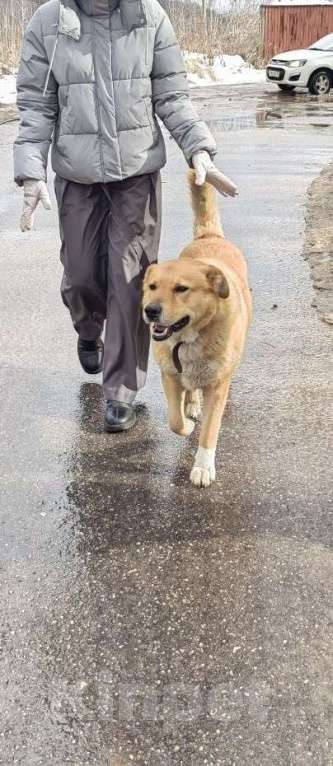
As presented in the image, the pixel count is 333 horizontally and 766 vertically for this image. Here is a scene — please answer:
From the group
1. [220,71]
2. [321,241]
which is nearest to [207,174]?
[321,241]

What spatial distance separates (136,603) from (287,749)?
82 cm

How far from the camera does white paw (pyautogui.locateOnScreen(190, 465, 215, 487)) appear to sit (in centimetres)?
354

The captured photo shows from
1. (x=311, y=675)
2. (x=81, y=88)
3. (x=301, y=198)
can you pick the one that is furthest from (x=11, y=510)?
Answer: (x=301, y=198)

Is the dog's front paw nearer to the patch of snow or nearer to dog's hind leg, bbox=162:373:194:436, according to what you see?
dog's hind leg, bbox=162:373:194:436

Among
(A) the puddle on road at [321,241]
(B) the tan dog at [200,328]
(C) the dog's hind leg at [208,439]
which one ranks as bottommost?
(A) the puddle on road at [321,241]

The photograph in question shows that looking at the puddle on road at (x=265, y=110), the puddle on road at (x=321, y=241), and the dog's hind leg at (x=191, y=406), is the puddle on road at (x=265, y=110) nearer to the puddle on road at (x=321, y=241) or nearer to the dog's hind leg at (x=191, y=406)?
the puddle on road at (x=321, y=241)

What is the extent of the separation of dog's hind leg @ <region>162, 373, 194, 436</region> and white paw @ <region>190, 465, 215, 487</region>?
26cm

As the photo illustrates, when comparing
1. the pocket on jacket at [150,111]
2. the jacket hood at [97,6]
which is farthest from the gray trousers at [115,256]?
the jacket hood at [97,6]

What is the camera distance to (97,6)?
138 inches

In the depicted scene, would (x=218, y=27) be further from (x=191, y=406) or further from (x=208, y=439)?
(x=208, y=439)

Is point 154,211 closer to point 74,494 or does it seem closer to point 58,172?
point 58,172

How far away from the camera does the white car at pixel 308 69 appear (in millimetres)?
22203

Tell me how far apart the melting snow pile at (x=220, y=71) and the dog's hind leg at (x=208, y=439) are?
1039 inches

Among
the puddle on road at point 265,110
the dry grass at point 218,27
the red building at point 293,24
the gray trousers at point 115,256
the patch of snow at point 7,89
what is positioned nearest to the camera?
the gray trousers at point 115,256
